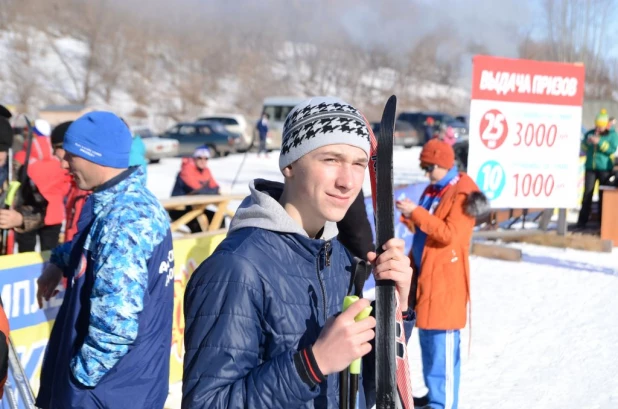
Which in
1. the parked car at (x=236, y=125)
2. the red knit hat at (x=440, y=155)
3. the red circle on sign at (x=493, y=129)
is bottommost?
the red knit hat at (x=440, y=155)

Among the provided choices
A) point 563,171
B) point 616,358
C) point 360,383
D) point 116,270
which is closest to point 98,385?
point 116,270

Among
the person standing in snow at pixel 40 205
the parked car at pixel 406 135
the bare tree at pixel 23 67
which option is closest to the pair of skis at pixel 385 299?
the person standing in snow at pixel 40 205

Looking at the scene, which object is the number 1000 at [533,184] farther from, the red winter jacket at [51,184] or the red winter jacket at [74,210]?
the red winter jacket at [74,210]

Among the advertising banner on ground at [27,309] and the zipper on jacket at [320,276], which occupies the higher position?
the zipper on jacket at [320,276]

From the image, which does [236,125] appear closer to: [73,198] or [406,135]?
[406,135]

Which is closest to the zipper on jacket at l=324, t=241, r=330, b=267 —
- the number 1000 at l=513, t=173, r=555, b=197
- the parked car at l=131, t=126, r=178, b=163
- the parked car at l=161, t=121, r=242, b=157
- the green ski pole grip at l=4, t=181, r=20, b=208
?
the green ski pole grip at l=4, t=181, r=20, b=208

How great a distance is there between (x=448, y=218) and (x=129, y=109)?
157ft

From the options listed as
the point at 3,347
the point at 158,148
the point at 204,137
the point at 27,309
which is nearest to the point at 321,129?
the point at 3,347

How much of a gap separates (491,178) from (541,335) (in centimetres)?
313

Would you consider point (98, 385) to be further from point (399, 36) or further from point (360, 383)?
point (399, 36)

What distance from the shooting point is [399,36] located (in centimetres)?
3825

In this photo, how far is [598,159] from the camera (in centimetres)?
1227

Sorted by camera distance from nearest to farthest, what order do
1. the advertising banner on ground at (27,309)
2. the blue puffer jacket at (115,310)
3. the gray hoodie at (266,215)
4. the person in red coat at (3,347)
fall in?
1. the person in red coat at (3,347)
2. the gray hoodie at (266,215)
3. the blue puffer jacket at (115,310)
4. the advertising banner on ground at (27,309)

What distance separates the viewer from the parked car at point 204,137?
26672 millimetres
